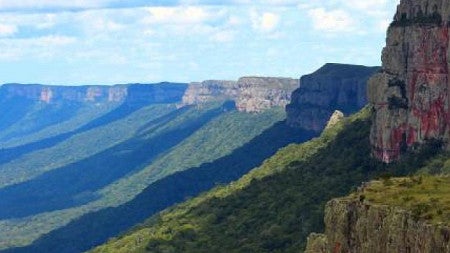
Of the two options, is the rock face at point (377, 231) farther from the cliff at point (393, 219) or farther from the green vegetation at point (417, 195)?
the green vegetation at point (417, 195)

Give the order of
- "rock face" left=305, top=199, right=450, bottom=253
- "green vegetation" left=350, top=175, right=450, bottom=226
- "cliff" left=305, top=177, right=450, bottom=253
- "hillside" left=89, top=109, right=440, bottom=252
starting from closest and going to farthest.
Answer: "rock face" left=305, top=199, right=450, bottom=253
"cliff" left=305, top=177, right=450, bottom=253
"green vegetation" left=350, top=175, right=450, bottom=226
"hillside" left=89, top=109, right=440, bottom=252

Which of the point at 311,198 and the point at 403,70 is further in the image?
the point at 311,198

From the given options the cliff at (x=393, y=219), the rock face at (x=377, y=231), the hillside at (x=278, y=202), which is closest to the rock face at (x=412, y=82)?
the hillside at (x=278, y=202)

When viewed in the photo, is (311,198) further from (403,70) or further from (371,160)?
(403,70)

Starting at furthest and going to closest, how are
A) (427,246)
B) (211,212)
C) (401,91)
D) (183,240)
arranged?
(211,212), (183,240), (401,91), (427,246)

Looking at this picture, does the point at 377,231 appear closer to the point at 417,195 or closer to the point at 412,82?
the point at 417,195

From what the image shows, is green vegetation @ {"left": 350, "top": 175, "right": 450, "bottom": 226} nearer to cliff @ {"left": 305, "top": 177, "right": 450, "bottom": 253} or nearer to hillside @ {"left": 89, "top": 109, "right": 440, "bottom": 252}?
cliff @ {"left": 305, "top": 177, "right": 450, "bottom": 253}

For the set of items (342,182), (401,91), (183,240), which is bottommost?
(183,240)

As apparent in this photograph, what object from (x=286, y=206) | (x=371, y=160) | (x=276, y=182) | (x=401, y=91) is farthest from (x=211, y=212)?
(x=401, y=91)

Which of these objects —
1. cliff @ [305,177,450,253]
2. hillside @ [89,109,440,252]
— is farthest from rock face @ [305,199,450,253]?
hillside @ [89,109,440,252]
